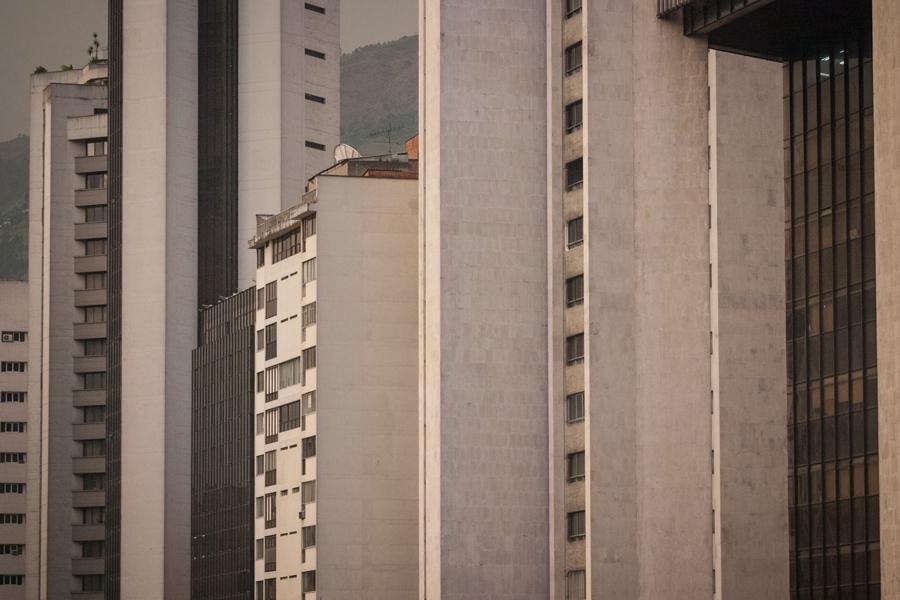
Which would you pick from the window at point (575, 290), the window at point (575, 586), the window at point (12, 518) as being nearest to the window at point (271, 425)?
the window at point (575, 290)

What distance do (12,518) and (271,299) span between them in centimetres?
8460

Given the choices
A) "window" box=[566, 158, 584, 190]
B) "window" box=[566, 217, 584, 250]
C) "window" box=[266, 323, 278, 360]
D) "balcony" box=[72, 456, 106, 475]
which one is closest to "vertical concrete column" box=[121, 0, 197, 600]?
"balcony" box=[72, 456, 106, 475]

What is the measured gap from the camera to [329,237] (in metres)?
113

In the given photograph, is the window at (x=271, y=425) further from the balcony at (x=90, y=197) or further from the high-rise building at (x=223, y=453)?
A: the balcony at (x=90, y=197)

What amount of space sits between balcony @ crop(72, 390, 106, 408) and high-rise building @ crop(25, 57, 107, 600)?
8 cm

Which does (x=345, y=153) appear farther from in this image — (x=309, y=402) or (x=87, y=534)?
(x=87, y=534)

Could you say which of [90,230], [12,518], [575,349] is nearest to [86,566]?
[90,230]

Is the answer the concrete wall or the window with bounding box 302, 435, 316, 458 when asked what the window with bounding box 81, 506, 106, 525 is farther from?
the concrete wall

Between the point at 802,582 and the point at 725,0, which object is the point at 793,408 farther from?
the point at 725,0

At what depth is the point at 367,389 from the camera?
112438 mm

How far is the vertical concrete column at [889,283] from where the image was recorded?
6900 cm

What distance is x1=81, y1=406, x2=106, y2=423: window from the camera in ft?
558

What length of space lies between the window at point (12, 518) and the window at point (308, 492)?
89.1 metres

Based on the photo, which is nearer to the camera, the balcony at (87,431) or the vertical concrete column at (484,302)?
the vertical concrete column at (484,302)
